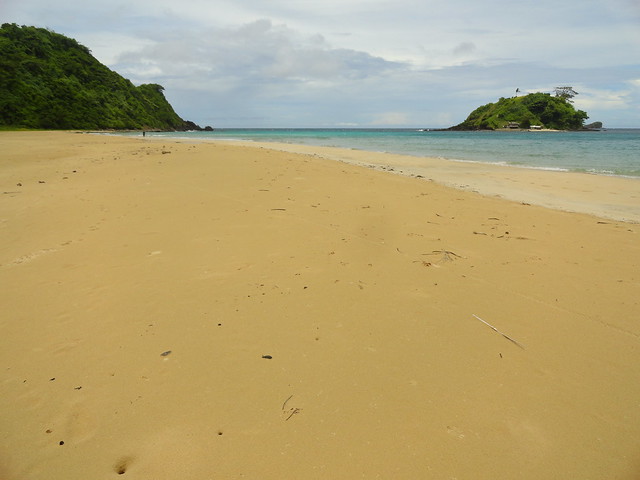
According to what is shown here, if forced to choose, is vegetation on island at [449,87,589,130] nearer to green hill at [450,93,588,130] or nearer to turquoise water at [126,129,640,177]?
green hill at [450,93,588,130]

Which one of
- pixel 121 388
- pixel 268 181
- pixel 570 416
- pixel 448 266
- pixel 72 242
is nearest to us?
pixel 570 416

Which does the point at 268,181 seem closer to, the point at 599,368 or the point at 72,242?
the point at 72,242

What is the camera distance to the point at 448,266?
396 cm

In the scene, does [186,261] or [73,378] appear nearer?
[73,378]

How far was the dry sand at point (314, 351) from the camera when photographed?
172 cm

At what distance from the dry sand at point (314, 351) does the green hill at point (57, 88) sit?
180ft

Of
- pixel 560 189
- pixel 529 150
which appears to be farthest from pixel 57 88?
pixel 560 189

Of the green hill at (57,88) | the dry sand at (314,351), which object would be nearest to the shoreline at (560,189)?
the dry sand at (314,351)

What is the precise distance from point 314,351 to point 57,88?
66.3 m

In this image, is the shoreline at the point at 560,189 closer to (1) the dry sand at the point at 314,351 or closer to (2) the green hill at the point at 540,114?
(1) the dry sand at the point at 314,351

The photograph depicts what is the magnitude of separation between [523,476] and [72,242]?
Result: 524cm

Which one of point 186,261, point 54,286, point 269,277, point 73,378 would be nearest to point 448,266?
point 269,277

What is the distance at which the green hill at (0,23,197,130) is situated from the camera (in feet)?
148

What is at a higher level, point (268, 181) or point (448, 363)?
point (268, 181)
